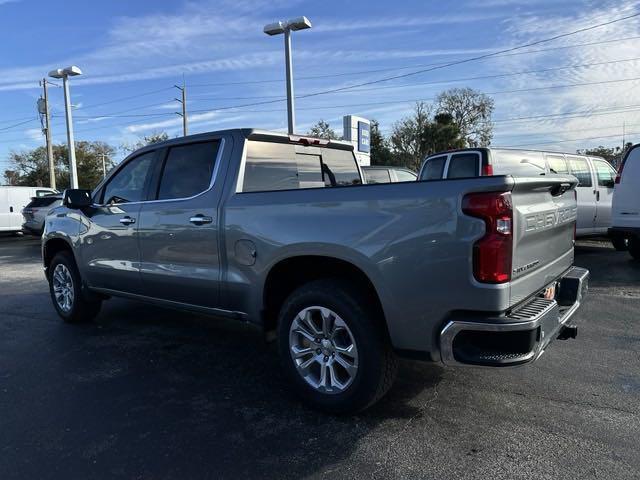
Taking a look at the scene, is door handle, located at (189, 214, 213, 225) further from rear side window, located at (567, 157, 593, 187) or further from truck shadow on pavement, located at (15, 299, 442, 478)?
rear side window, located at (567, 157, 593, 187)

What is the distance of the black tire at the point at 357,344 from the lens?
3.12 metres

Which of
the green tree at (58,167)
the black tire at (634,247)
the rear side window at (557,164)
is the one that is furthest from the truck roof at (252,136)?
the green tree at (58,167)

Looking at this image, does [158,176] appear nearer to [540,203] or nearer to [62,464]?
[62,464]

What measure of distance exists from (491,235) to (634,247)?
794 cm

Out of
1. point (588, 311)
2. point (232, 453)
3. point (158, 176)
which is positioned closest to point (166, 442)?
point (232, 453)

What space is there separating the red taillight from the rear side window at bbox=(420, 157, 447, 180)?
6383mm

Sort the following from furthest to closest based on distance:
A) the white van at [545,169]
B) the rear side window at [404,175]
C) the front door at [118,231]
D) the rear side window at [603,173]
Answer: the rear side window at [404,175] → the rear side window at [603,173] → the white van at [545,169] → the front door at [118,231]

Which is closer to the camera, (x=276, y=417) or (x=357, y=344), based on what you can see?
(x=357, y=344)

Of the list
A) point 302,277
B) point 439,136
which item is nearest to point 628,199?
point 302,277

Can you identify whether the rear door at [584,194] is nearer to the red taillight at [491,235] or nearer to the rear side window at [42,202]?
the red taillight at [491,235]

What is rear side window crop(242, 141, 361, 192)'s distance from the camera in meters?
4.10

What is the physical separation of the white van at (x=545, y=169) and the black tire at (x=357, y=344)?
530 centimetres

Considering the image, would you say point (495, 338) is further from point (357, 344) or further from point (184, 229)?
point (184, 229)

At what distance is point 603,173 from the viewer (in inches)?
414
